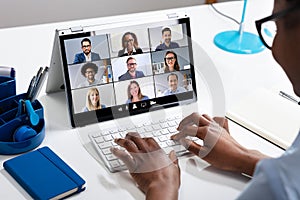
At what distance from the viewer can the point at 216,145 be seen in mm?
1106

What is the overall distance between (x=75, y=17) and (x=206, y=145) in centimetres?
150

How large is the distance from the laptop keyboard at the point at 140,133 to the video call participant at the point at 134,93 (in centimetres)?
6

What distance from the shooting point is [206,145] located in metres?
1.12

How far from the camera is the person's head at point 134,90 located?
47.9 inches

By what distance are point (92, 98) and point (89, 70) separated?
0.07 meters

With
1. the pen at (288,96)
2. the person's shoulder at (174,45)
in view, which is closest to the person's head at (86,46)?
the person's shoulder at (174,45)

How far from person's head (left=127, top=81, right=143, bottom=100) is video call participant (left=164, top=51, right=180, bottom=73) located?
0.08m

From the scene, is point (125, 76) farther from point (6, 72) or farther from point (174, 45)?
point (6, 72)

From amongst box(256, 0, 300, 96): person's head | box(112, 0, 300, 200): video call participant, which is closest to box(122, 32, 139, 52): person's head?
box(112, 0, 300, 200): video call participant

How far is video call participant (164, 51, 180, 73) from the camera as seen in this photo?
4.09 ft

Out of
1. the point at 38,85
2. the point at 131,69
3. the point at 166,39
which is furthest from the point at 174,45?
the point at 38,85

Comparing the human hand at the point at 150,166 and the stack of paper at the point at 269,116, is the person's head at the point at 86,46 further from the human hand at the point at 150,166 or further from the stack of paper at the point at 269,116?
the stack of paper at the point at 269,116

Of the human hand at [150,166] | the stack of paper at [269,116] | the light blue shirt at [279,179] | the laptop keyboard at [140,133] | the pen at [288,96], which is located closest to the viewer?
the light blue shirt at [279,179]

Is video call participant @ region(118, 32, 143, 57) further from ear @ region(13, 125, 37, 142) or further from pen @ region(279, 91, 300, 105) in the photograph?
pen @ region(279, 91, 300, 105)
